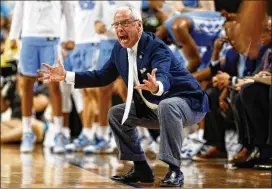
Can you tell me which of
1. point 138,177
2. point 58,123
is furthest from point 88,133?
point 138,177

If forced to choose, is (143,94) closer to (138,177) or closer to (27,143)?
(138,177)

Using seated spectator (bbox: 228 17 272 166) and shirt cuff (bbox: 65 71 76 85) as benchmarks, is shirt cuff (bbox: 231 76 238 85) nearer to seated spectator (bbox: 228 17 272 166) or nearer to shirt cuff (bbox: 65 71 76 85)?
seated spectator (bbox: 228 17 272 166)

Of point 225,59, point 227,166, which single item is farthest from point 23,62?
point 227,166

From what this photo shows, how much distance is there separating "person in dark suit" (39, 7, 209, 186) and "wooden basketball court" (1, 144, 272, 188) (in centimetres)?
19

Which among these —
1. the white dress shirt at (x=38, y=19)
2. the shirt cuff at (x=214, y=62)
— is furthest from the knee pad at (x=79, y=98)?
the shirt cuff at (x=214, y=62)

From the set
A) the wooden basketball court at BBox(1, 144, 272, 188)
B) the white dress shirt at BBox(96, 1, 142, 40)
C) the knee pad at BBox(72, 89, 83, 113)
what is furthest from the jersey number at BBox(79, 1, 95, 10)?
the wooden basketball court at BBox(1, 144, 272, 188)

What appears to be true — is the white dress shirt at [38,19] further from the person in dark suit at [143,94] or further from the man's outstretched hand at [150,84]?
the man's outstretched hand at [150,84]

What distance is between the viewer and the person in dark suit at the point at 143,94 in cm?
350

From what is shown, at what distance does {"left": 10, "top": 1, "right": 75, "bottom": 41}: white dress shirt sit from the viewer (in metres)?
6.47

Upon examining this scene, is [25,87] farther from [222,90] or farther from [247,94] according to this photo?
[247,94]

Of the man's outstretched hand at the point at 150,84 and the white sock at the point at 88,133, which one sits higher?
the man's outstretched hand at the point at 150,84

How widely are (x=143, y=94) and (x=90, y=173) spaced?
0.94 meters

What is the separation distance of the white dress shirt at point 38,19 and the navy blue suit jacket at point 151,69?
2823mm

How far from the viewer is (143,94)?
12.1 ft
